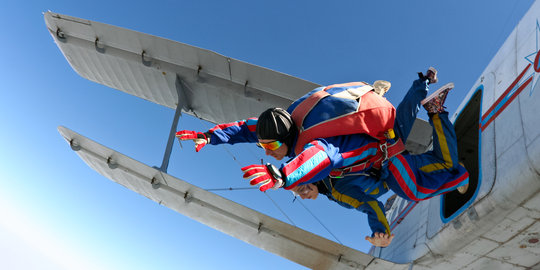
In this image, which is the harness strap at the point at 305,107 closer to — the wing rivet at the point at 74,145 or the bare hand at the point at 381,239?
the bare hand at the point at 381,239

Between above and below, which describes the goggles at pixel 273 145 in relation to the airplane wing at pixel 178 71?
below

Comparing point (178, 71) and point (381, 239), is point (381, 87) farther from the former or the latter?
point (178, 71)

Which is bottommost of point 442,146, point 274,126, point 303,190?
point 303,190

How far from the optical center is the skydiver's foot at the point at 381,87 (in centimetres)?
367

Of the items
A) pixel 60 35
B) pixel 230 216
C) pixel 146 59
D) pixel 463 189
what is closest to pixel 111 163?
pixel 146 59

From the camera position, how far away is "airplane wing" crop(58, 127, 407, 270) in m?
5.00

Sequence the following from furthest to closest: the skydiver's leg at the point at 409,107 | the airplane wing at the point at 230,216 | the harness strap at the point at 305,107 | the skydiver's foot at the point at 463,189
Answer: the airplane wing at the point at 230,216 → the skydiver's foot at the point at 463,189 → the harness strap at the point at 305,107 → the skydiver's leg at the point at 409,107

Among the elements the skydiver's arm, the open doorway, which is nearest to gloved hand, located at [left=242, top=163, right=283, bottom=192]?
the skydiver's arm

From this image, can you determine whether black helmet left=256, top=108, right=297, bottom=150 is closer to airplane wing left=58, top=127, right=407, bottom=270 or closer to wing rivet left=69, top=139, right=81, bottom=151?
airplane wing left=58, top=127, right=407, bottom=270

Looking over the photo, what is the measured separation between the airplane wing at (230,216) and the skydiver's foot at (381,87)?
2.22m

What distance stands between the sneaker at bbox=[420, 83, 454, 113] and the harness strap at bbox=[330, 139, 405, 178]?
418 mm

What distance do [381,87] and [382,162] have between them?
0.79 meters

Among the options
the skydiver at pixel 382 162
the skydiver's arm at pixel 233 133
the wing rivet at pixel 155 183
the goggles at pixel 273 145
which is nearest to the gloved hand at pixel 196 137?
the skydiver at pixel 382 162

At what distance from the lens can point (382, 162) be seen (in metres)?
3.50
